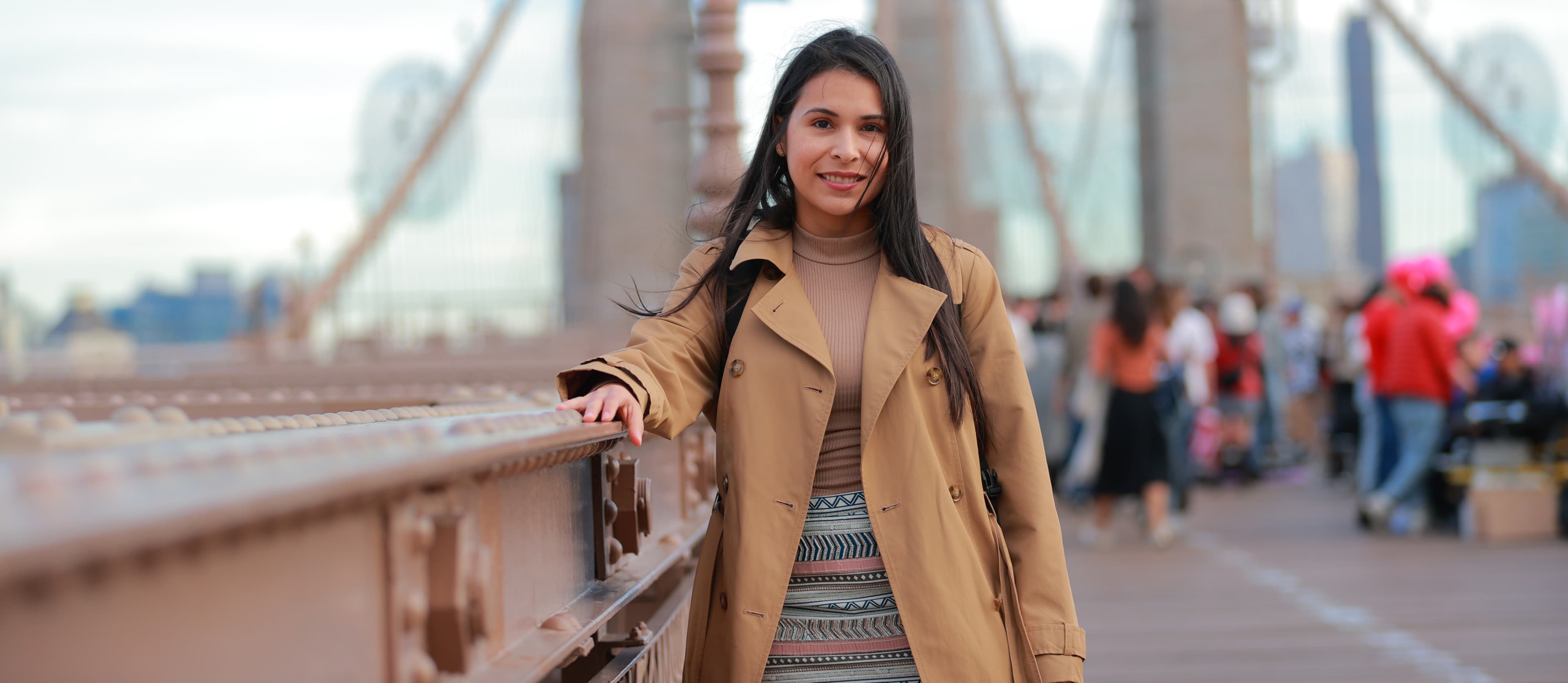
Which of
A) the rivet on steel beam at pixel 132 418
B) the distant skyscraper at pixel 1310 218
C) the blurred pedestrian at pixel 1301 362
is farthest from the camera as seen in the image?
the distant skyscraper at pixel 1310 218

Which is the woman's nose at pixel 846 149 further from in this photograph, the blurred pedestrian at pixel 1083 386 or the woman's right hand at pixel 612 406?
the blurred pedestrian at pixel 1083 386

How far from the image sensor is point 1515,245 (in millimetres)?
20188

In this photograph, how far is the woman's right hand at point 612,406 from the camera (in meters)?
1.82

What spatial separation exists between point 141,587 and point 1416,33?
2307 cm

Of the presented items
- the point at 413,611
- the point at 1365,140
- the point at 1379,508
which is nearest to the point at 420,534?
the point at 413,611

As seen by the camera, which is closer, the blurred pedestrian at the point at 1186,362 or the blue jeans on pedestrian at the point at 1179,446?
the blue jeans on pedestrian at the point at 1179,446

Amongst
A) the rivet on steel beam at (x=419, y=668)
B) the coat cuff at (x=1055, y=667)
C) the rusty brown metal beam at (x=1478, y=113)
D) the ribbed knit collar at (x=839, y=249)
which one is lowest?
the coat cuff at (x=1055, y=667)

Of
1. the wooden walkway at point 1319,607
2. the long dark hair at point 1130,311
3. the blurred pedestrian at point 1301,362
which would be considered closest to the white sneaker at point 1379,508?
the wooden walkway at point 1319,607

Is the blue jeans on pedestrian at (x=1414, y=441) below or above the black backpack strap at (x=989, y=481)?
below

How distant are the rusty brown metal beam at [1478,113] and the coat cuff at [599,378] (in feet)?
60.6

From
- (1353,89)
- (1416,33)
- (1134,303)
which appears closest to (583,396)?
(1134,303)

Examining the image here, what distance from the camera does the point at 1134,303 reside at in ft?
25.8

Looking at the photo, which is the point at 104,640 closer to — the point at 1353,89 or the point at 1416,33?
the point at 1416,33

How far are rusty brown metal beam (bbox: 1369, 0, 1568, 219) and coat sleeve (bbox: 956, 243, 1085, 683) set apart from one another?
1812cm
